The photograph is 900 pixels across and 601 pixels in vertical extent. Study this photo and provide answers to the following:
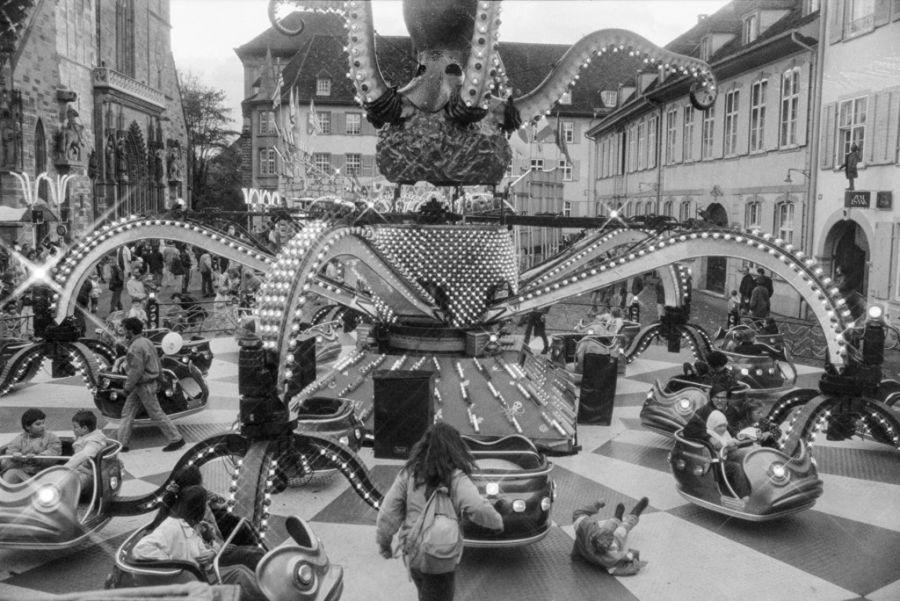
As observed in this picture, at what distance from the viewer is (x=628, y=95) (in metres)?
42.8

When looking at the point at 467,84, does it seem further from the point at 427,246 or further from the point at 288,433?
the point at 288,433

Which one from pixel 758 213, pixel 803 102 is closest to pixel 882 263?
pixel 803 102

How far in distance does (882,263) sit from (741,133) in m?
9.04

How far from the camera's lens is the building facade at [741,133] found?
24.0 m

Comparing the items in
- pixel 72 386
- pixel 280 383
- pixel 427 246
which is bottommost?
pixel 72 386

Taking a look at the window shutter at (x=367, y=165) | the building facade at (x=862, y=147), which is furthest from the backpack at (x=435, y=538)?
the window shutter at (x=367, y=165)

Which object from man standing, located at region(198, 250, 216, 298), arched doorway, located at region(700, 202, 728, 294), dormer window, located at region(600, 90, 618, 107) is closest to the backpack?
man standing, located at region(198, 250, 216, 298)

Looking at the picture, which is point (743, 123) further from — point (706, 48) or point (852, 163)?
point (852, 163)

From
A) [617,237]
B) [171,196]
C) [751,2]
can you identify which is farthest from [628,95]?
[617,237]

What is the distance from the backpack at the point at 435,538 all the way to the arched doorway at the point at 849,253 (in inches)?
774

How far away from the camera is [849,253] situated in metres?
22.8

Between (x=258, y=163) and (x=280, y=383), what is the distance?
58817 mm

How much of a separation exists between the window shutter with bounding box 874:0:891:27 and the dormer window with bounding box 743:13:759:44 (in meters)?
7.02

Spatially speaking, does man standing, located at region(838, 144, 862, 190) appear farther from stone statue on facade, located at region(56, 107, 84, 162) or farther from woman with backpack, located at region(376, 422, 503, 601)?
stone statue on facade, located at region(56, 107, 84, 162)
